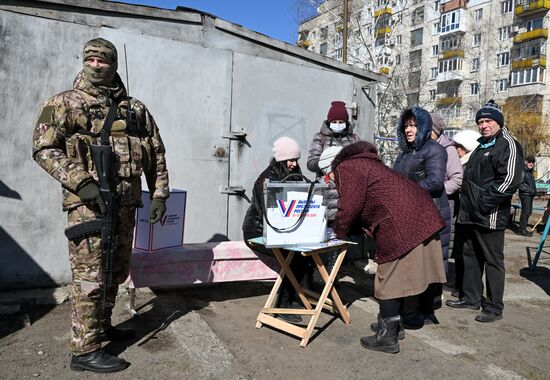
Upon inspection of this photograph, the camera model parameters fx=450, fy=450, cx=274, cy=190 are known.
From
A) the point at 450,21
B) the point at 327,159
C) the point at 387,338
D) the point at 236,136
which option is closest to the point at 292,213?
the point at 327,159

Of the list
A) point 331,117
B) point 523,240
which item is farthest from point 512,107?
point 331,117

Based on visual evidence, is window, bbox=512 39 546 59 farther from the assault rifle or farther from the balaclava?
the assault rifle

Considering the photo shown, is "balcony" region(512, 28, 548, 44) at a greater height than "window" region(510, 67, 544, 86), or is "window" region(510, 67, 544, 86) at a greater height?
"balcony" region(512, 28, 548, 44)

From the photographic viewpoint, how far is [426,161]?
160 inches

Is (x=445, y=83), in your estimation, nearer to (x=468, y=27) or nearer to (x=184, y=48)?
(x=468, y=27)

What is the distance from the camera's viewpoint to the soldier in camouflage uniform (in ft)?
9.27

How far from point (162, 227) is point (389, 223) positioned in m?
2.02

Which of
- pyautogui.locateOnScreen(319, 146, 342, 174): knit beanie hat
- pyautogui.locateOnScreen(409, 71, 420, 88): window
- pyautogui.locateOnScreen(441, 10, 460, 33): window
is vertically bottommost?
pyautogui.locateOnScreen(319, 146, 342, 174): knit beanie hat

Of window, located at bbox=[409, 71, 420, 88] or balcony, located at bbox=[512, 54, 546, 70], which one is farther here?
balcony, located at bbox=[512, 54, 546, 70]

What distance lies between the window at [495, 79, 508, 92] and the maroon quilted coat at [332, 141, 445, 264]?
127ft

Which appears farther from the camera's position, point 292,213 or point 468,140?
point 468,140

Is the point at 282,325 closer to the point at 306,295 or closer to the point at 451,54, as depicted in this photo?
the point at 306,295

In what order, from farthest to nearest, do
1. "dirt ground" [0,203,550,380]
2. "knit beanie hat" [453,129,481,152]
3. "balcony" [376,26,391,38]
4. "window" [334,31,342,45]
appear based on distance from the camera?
"window" [334,31,342,45] → "balcony" [376,26,391,38] → "knit beanie hat" [453,129,481,152] → "dirt ground" [0,203,550,380]

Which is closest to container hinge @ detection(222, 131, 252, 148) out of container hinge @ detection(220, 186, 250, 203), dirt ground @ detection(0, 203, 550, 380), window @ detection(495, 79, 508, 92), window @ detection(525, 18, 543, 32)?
container hinge @ detection(220, 186, 250, 203)
